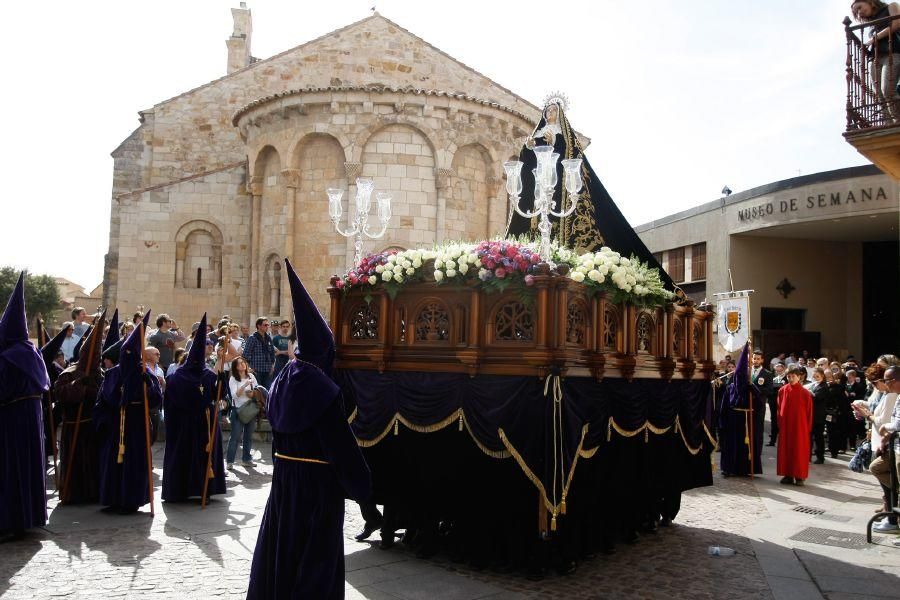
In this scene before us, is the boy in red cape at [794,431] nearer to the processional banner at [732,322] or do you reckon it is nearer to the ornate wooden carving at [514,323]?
the processional banner at [732,322]

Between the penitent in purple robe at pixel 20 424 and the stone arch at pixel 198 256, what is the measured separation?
1779 centimetres

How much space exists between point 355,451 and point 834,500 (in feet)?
29.4

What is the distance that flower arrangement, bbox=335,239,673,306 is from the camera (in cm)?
626

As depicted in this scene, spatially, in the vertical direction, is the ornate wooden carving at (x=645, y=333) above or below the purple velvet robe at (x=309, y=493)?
above

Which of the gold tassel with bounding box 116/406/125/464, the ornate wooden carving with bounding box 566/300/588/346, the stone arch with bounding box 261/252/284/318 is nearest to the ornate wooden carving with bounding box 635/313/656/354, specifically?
the ornate wooden carving with bounding box 566/300/588/346

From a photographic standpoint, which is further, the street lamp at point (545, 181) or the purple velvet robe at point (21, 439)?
the purple velvet robe at point (21, 439)

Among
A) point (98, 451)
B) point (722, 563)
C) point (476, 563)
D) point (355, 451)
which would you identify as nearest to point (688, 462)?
point (722, 563)

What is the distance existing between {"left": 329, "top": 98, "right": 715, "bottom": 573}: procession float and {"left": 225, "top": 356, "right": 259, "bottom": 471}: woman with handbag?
17.3 feet

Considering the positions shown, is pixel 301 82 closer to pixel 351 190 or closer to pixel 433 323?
pixel 351 190

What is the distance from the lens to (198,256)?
2519 centimetres

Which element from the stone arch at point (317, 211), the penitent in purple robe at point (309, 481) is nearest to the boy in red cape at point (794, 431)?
the penitent in purple robe at point (309, 481)

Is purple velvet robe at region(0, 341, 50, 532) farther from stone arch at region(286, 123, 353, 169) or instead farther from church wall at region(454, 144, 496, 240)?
church wall at region(454, 144, 496, 240)

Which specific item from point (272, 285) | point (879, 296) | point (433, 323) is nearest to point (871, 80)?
point (433, 323)

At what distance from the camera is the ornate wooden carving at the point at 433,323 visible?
22.0ft
